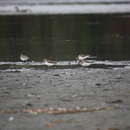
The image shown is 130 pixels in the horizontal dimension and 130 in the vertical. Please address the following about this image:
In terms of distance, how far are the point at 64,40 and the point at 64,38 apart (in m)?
0.45

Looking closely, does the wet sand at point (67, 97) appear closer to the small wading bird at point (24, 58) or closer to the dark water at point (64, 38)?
the small wading bird at point (24, 58)

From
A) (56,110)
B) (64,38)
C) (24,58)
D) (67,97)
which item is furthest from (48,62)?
(64,38)

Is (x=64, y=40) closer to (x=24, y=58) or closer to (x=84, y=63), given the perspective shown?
(x=24, y=58)

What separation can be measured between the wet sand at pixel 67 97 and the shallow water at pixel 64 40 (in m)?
1.28

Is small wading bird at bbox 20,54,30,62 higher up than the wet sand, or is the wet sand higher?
small wading bird at bbox 20,54,30,62

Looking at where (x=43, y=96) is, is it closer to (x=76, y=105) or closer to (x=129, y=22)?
(x=76, y=105)

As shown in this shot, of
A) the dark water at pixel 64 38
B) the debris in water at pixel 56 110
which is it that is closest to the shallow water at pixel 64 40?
the dark water at pixel 64 38

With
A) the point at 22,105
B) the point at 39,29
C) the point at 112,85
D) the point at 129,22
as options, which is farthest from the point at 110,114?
the point at 129,22

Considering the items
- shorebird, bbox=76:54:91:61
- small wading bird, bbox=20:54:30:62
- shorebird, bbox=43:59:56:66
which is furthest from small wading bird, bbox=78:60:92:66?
small wading bird, bbox=20:54:30:62

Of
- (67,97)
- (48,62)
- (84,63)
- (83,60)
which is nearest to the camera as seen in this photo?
(67,97)

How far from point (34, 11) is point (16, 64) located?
1431 centimetres

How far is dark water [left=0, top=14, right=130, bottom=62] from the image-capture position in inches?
390

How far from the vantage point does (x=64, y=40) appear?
40.0 ft

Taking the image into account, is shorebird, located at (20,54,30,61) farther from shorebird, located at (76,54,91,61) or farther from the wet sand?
the wet sand
